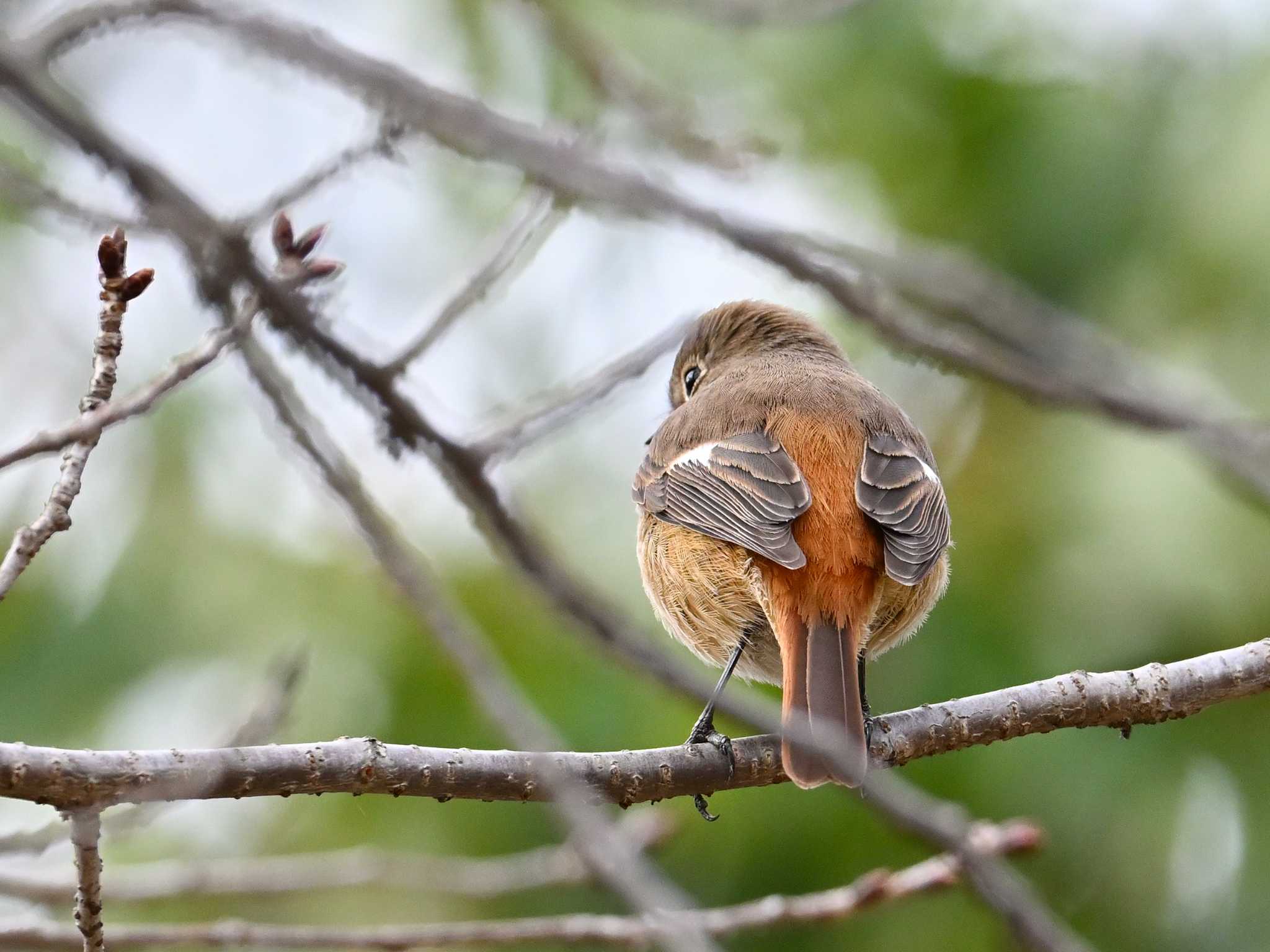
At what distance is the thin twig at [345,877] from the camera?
3684 millimetres

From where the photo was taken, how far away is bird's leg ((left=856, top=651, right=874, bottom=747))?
3488mm

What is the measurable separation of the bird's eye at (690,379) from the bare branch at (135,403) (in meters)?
3.84

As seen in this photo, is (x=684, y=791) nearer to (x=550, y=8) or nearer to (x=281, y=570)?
(x=550, y=8)

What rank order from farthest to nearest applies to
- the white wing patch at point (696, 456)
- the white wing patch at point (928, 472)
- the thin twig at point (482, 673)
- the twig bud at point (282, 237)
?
1. the white wing patch at point (696, 456)
2. the white wing patch at point (928, 472)
3. the twig bud at point (282, 237)
4. the thin twig at point (482, 673)

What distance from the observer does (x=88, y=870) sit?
2148 mm

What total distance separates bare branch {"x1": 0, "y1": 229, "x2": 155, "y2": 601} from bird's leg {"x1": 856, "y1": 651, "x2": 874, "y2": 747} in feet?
6.33

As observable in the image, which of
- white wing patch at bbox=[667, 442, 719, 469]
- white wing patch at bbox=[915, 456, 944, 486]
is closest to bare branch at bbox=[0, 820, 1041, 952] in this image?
white wing patch at bbox=[915, 456, 944, 486]

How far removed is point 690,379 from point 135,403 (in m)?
4.04

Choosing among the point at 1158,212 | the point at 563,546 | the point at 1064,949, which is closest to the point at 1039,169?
the point at 1158,212

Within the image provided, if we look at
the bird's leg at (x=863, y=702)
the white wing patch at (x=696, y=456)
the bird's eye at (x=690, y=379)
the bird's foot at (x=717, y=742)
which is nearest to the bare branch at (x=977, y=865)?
the bird's foot at (x=717, y=742)

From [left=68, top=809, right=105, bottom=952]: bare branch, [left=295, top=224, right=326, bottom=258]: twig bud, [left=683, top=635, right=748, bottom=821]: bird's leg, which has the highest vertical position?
[left=295, top=224, right=326, bottom=258]: twig bud

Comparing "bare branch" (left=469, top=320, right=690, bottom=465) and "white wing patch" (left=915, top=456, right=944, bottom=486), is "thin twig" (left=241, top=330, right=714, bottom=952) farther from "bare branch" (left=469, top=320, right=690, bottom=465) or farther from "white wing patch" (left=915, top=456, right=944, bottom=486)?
"white wing patch" (left=915, top=456, right=944, bottom=486)

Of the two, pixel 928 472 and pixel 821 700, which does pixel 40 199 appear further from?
pixel 928 472

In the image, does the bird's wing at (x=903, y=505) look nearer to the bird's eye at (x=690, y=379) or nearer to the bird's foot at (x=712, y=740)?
the bird's foot at (x=712, y=740)
